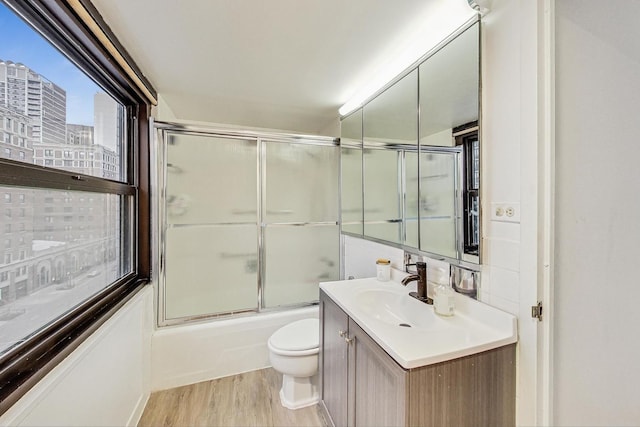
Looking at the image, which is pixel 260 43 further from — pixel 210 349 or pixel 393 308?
pixel 210 349

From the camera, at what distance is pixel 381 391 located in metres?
1.02

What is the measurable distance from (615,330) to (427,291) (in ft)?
2.23

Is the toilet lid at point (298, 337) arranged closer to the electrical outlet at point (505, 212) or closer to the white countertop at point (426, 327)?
the white countertop at point (426, 327)

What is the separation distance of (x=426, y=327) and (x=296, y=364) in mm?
920

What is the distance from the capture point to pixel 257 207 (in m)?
2.31

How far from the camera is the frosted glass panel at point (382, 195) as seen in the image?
173cm

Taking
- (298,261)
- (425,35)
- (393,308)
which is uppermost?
(425,35)

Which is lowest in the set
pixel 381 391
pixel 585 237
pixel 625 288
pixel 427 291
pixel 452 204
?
pixel 381 391


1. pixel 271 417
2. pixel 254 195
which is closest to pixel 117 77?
pixel 254 195

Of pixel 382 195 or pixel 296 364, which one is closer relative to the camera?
pixel 296 364

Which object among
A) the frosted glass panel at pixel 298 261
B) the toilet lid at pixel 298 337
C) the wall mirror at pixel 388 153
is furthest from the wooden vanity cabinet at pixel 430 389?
the frosted glass panel at pixel 298 261

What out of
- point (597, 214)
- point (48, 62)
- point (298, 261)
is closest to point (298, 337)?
point (298, 261)

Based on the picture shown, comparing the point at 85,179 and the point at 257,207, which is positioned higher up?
the point at 85,179

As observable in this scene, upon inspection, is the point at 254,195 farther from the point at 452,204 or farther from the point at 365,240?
the point at 452,204
